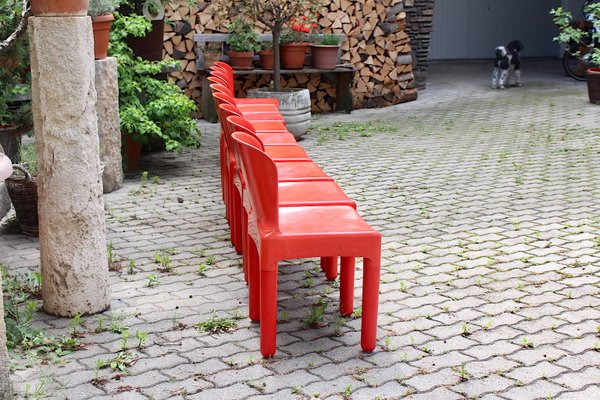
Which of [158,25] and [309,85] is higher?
[158,25]

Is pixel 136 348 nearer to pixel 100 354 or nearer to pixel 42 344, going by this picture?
pixel 100 354

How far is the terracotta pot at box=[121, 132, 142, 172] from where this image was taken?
7.52 metres

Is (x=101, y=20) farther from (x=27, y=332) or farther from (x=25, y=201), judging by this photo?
(x=27, y=332)

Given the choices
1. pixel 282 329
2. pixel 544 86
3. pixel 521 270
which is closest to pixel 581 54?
pixel 544 86

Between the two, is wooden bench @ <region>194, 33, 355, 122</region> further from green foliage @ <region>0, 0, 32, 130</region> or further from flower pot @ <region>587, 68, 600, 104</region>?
green foliage @ <region>0, 0, 32, 130</region>

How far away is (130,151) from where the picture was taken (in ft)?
24.9

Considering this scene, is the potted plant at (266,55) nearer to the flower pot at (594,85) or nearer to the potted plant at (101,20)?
the potted plant at (101,20)

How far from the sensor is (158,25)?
26.5 ft

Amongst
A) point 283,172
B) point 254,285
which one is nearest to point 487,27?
point 283,172

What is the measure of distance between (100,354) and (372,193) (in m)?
3.45

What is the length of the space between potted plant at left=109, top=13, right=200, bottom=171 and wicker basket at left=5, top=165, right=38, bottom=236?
1648mm

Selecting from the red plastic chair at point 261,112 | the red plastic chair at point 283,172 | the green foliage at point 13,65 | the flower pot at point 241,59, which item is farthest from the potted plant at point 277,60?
the red plastic chair at point 283,172

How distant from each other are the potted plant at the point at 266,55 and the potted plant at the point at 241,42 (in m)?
0.13

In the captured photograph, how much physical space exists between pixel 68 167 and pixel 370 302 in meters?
1.51
